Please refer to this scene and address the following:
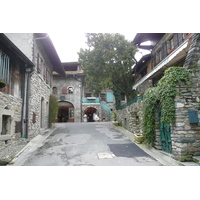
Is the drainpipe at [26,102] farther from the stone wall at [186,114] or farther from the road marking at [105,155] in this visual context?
the stone wall at [186,114]

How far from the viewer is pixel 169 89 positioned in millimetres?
5125

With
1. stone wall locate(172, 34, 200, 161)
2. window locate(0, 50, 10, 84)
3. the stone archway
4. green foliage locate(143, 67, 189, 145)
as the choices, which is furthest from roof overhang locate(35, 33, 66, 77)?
the stone archway

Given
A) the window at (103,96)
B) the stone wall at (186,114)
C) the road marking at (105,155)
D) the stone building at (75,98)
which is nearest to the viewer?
the stone wall at (186,114)

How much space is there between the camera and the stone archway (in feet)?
65.3

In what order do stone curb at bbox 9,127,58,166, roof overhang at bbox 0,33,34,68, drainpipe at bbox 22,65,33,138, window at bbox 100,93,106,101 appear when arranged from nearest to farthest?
roof overhang at bbox 0,33,34,68
stone curb at bbox 9,127,58,166
drainpipe at bbox 22,65,33,138
window at bbox 100,93,106,101

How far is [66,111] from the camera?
21453mm

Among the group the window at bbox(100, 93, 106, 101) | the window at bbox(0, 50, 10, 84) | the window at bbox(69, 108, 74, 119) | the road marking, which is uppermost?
the window at bbox(100, 93, 106, 101)

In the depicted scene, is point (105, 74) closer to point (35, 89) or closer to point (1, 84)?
point (35, 89)

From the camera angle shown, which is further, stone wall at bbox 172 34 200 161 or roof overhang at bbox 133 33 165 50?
roof overhang at bbox 133 33 165 50

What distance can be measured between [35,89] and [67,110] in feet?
42.7

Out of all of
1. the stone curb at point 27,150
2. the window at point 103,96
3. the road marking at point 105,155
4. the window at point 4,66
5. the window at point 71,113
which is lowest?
the road marking at point 105,155

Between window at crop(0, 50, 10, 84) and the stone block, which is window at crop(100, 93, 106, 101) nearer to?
window at crop(0, 50, 10, 84)

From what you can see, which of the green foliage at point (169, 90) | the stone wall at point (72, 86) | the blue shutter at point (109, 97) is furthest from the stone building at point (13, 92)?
the blue shutter at point (109, 97)

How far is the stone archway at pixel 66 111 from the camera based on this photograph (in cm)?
1989
